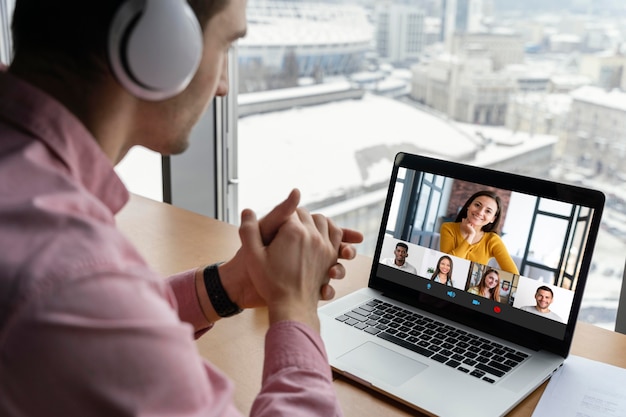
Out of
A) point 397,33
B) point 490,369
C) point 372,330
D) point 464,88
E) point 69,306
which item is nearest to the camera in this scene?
point 69,306

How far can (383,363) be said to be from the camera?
0.92m

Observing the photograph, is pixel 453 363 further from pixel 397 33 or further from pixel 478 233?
pixel 397 33

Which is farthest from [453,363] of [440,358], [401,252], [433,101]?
[433,101]

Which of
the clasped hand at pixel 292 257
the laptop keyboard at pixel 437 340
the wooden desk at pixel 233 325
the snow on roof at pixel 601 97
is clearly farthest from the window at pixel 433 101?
the clasped hand at pixel 292 257

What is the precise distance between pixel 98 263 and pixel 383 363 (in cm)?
57

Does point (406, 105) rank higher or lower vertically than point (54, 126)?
lower

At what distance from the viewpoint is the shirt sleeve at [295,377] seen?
0.65 metres

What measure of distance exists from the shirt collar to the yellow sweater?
632 mm

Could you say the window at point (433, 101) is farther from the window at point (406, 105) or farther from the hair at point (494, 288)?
the hair at point (494, 288)

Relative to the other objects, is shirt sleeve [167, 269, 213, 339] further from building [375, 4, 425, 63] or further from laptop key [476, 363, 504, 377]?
building [375, 4, 425, 63]

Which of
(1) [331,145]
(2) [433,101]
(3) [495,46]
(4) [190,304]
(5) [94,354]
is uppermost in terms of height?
(3) [495,46]

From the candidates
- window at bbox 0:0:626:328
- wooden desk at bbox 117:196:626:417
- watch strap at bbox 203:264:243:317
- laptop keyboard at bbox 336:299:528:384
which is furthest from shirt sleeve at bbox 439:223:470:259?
window at bbox 0:0:626:328

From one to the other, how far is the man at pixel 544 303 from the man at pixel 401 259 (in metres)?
0.21

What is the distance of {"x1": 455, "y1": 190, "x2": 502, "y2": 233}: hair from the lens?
101cm
